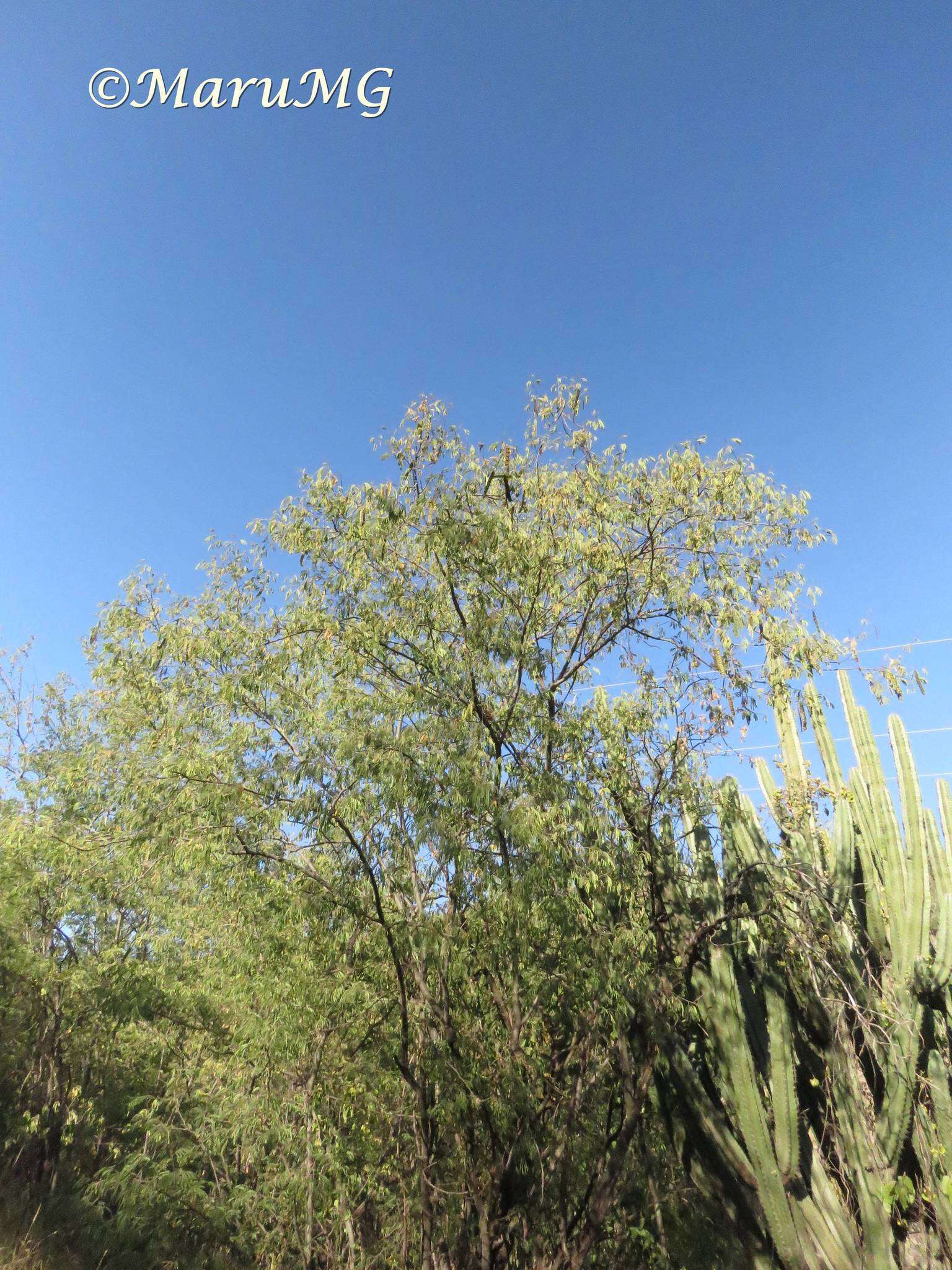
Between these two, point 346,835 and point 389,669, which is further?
point 389,669

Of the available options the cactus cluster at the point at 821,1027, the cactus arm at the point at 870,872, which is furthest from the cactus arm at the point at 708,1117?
the cactus arm at the point at 870,872

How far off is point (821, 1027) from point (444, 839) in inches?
161

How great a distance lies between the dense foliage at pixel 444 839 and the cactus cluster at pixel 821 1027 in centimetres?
33

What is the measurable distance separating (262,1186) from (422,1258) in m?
2.23

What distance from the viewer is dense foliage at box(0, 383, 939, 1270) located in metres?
5.14

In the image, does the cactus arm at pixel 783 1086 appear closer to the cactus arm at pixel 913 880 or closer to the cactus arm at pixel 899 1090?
the cactus arm at pixel 899 1090

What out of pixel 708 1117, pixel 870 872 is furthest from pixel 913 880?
pixel 708 1117

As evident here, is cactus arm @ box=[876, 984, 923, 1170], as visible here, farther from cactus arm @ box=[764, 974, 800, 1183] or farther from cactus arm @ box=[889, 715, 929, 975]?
cactus arm @ box=[764, 974, 800, 1183]

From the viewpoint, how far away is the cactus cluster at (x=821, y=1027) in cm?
560

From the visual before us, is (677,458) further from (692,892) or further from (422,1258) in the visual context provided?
(422,1258)

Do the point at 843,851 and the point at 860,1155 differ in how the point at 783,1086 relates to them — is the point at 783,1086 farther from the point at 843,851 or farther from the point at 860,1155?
the point at 843,851

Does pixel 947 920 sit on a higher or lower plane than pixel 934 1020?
higher

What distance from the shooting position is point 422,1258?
215 inches

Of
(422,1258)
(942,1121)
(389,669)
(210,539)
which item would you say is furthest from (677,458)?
(422,1258)
